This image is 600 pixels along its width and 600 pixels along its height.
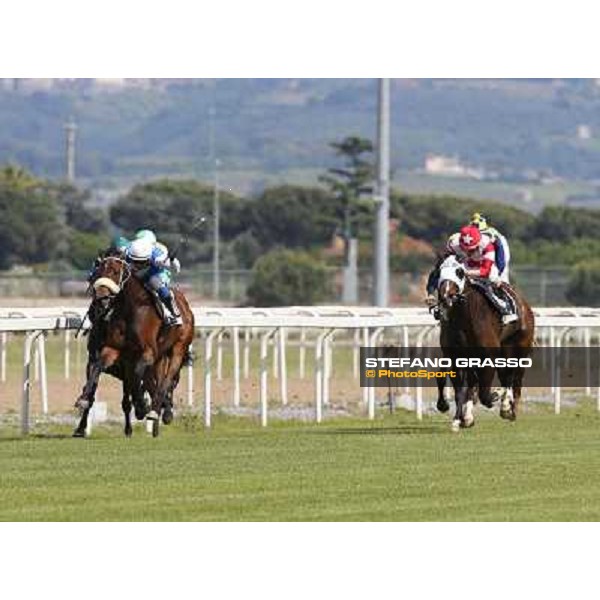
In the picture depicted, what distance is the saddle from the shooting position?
68.8 ft

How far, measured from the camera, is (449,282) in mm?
20234

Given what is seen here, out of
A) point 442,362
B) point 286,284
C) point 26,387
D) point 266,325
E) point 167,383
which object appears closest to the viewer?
point 167,383

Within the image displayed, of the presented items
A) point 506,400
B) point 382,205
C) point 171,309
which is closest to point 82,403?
point 171,309

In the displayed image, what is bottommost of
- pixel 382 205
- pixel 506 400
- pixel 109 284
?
pixel 506 400

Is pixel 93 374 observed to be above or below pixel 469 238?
below

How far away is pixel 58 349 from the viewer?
147ft

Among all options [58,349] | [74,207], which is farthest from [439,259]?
[74,207]

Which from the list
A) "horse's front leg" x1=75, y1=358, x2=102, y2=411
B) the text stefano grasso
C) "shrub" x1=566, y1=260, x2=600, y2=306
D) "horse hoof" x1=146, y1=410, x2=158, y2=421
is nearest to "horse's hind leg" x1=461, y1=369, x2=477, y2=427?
the text stefano grasso

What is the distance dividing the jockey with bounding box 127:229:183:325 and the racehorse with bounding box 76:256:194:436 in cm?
8

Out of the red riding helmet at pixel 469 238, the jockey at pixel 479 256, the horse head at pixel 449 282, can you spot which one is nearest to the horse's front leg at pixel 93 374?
the horse head at pixel 449 282

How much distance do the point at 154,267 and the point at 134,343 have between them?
1.95 ft

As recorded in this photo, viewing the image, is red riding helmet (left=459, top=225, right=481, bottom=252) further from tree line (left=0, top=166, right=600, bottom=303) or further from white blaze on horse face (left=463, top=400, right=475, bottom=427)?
tree line (left=0, top=166, right=600, bottom=303)

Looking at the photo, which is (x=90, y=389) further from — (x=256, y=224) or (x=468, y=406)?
(x=256, y=224)

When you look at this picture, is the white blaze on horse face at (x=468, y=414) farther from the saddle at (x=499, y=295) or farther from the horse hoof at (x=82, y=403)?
the horse hoof at (x=82, y=403)
